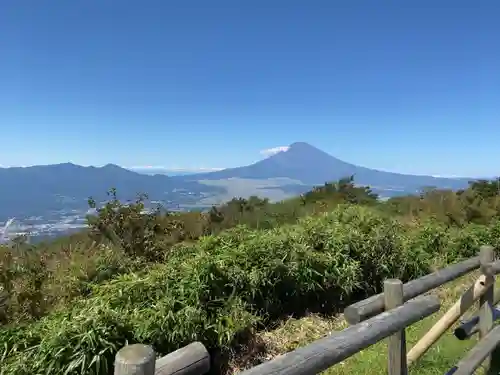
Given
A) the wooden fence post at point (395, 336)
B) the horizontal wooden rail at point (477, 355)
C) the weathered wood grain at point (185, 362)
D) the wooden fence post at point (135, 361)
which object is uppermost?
the wooden fence post at point (135, 361)

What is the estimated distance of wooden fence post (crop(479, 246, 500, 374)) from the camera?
4.50 metres

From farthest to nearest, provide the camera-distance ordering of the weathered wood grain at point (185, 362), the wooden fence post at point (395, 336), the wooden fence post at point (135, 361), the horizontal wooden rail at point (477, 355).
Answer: the horizontal wooden rail at point (477, 355) → the wooden fence post at point (395, 336) → the weathered wood grain at point (185, 362) → the wooden fence post at point (135, 361)

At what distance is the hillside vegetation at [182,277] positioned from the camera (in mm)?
4305

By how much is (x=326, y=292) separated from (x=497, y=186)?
39.6ft

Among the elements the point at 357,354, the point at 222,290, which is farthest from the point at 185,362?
the point at 357,354

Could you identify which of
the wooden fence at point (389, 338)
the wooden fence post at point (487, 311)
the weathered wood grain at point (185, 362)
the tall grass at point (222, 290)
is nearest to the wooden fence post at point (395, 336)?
the wooden fence at point (389, 338)

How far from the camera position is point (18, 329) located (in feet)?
14.9

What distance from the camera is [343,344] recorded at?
2402 mm

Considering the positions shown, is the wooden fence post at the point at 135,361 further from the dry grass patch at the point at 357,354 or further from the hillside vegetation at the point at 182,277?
the dry grass patch at the point at 357,354

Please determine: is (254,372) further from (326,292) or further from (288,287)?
(326,292)

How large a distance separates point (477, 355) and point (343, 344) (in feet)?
7.08

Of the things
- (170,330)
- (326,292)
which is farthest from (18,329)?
(326,292)

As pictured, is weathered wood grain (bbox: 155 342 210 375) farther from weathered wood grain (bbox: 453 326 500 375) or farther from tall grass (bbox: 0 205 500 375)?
weathered wood grain (bbox: 453 326 500 375)

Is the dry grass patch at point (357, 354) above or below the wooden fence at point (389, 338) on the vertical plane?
below
